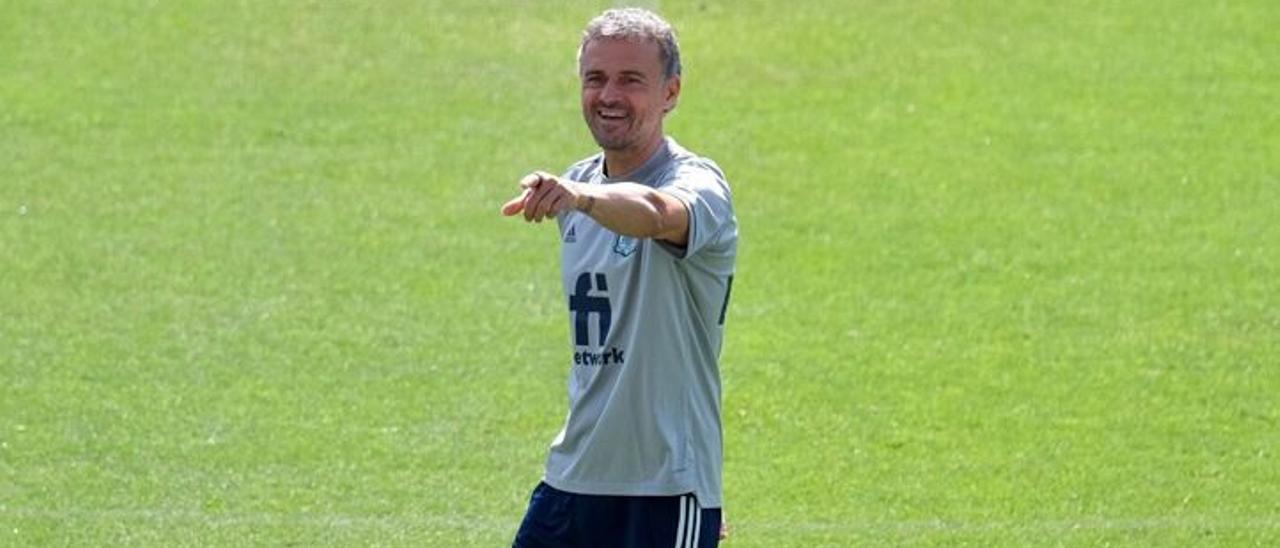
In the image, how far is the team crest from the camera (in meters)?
6.28

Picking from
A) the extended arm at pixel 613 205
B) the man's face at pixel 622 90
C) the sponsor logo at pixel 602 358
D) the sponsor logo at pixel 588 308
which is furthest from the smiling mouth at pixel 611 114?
the sponsor logo at pixel 602 358

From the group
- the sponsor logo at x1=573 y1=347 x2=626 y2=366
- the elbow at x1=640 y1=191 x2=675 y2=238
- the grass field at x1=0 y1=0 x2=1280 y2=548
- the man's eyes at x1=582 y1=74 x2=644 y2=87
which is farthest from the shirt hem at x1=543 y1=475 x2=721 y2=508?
the grass field at x1=0 y1=0 x2=1280 y2=548

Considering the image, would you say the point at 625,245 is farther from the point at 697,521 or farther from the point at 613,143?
the point at 697,521

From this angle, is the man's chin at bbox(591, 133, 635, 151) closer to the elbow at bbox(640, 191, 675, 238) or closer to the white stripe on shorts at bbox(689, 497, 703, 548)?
the elbow at bbox(640, 191, 675, 238)

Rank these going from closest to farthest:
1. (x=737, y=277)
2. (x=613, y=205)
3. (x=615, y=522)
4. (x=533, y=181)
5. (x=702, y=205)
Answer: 1. (x=533, y=181)
2. (x=613, y=205)
3. (x=702, y=205)
4. (x=615, y=522)
5. (x=737, y=277)

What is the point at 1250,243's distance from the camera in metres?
13.4

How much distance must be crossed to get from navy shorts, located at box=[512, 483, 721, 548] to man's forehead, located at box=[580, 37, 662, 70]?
1048 mm

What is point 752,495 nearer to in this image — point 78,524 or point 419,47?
point 78,524

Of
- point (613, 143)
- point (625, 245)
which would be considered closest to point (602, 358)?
point (625, 245)

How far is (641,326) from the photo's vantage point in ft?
20.6

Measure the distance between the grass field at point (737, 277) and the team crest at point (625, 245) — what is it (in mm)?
3281

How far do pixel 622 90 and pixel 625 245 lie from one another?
1.22ft

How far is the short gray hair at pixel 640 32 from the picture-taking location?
6.27 m

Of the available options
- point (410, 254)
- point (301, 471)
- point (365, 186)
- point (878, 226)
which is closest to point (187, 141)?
point (365, 186)
